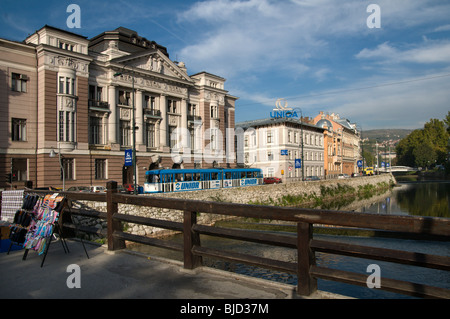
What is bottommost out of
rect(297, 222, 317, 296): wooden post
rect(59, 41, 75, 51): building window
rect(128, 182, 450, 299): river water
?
rect(128, 182, 450, 299): river water

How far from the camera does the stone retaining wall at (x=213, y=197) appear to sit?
21984mm

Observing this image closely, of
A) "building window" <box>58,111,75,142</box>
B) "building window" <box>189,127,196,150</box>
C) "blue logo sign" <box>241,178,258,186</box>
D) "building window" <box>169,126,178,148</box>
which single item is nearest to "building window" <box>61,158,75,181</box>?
"building window" <box>58,111,75,142</box>

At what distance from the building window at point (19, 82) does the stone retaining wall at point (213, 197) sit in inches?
641

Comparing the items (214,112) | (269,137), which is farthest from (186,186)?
(269,137)

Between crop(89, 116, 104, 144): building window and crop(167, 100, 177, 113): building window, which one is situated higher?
crop(167, 100, 177, 113): building window

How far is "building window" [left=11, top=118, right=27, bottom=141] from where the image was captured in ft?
101

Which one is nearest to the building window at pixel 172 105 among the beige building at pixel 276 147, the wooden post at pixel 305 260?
the beige building at pixel 276 147

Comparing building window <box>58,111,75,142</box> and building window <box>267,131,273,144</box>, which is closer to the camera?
building window <box>58,111,75,142</box>

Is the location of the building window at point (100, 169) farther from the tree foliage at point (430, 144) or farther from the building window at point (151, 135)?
the tree foliage at point (430, 144)

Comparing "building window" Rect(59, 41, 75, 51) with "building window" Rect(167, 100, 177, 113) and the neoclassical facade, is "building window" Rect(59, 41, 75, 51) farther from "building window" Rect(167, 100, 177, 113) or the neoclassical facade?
"building window" Rect(167, 100, 177, 113)

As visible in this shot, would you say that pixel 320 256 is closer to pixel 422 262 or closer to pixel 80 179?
pixel 422 262

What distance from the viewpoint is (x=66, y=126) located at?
3297 cm

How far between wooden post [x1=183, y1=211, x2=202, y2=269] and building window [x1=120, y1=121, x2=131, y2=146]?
1415 inches
